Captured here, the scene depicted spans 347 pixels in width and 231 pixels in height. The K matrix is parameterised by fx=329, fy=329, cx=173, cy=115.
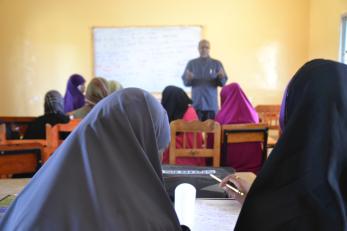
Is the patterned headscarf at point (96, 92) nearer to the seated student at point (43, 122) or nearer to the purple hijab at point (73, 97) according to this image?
the seated student at point (43, 122)

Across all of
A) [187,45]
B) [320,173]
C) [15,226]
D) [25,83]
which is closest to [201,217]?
[320,173]

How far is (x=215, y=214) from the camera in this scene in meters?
1.11

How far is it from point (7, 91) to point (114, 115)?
4.49 m

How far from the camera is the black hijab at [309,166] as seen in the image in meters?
Result: 0.76

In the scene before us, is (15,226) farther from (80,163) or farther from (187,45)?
(187,45)

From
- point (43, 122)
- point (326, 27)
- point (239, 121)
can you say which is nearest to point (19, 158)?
point (43, 122)

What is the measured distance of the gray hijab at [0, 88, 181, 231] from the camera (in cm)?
75

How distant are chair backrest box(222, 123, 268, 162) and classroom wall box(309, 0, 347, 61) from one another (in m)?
2.31

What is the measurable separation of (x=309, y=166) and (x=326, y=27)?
3695 millimetres

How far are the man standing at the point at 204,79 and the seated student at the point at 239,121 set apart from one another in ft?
3.73

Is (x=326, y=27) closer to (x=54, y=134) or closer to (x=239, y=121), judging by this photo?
(x=239, y=121)

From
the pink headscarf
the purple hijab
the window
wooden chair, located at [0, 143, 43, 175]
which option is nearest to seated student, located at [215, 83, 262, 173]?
the pink headscarf

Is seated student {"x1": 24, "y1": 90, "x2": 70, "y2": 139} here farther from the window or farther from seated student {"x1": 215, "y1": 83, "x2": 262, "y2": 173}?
the window

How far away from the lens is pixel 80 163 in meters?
0.80
